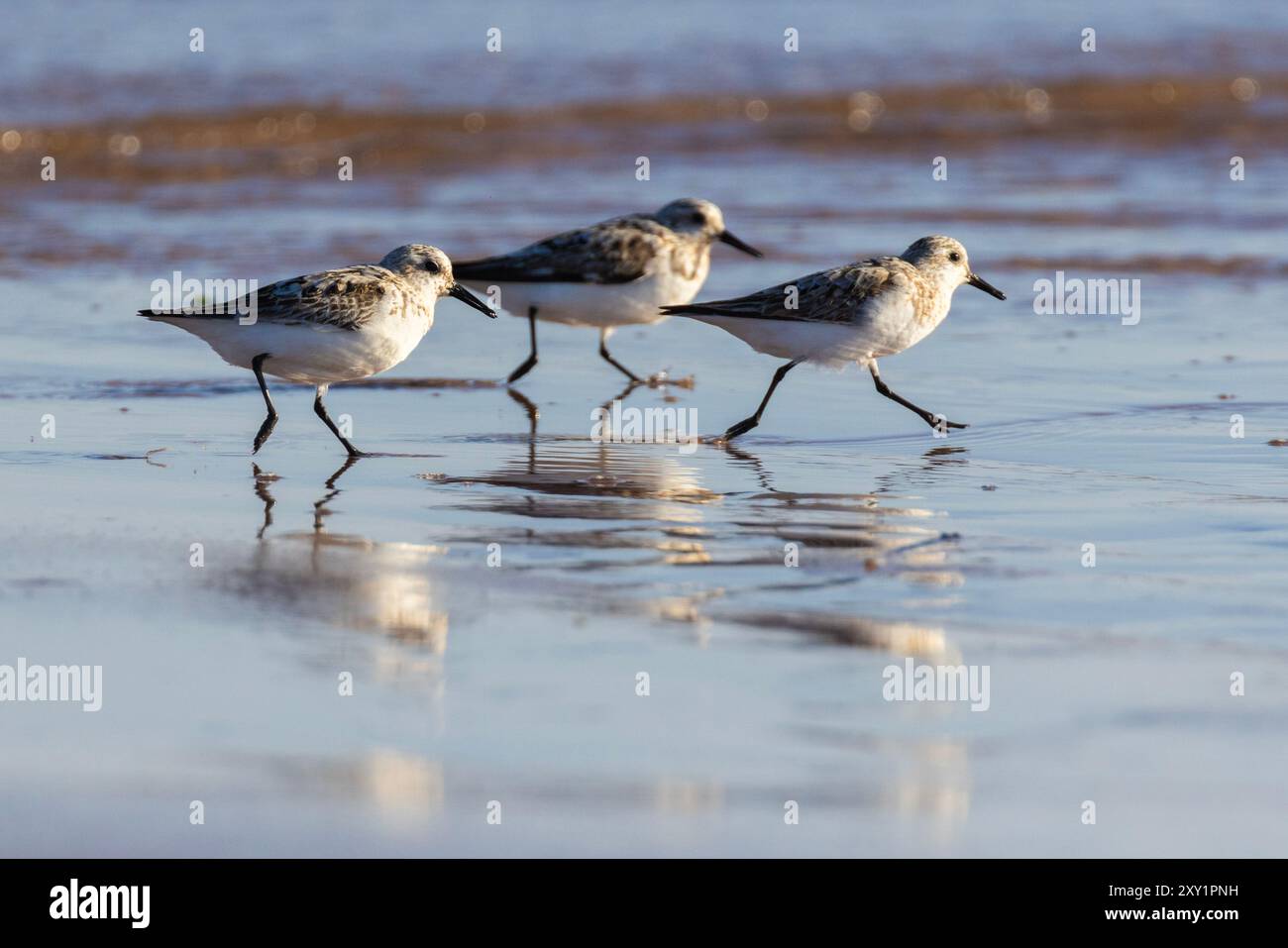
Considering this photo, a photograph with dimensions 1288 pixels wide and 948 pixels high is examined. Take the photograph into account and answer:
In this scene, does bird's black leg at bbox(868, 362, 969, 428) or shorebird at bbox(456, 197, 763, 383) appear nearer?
bird's black leg at bbox(868, 362, 969, 428)

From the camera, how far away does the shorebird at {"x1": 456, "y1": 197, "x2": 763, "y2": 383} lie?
35.2 ft

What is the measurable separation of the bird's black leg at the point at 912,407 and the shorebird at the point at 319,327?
2409 mm

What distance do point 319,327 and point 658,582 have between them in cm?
264

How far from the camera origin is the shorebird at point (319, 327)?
26.7ft

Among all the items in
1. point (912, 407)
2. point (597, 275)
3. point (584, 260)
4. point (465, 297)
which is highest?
point (584, 260)

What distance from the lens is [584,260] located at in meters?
10.8

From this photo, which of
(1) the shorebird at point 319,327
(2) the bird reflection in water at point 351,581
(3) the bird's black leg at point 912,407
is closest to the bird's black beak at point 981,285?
(3) the bird's black leg at point 912,407

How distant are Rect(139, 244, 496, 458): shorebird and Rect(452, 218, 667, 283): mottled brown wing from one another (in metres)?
2.34

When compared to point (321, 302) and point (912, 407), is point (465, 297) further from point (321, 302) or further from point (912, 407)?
point (912, 407)

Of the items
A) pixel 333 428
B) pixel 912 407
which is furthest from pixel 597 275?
pixel 333 428

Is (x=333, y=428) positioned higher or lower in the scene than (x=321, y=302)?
lower

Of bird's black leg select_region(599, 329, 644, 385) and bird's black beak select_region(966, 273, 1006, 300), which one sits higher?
bird's black beak select_region(966, 273, 1006, 300)

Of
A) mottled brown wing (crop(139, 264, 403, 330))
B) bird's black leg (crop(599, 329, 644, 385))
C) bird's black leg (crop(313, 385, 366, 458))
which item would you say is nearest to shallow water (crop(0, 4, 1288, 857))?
bird's black leg (crop(313, 385, 366, 458))

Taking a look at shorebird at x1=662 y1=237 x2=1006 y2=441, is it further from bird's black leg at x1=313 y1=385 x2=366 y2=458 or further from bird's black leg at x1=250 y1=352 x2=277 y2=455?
bird's black leg at x1=250 y1=352 x2=277 y2=455
